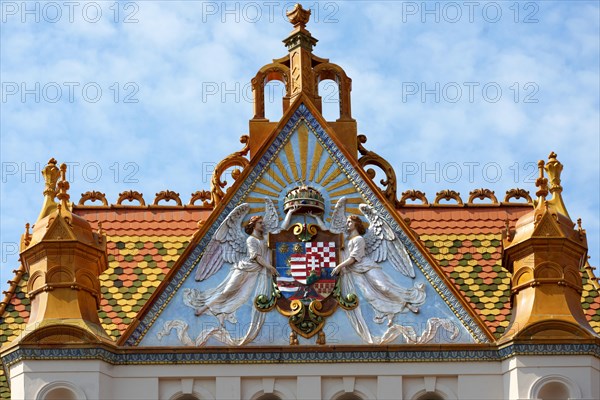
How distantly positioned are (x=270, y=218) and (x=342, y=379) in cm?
290

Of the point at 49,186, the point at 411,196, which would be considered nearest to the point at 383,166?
the point at 411,196

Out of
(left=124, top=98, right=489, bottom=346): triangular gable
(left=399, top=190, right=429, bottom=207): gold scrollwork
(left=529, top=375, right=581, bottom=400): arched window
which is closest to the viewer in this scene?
(left=529, top=375, right=581, bottom=400): arched window

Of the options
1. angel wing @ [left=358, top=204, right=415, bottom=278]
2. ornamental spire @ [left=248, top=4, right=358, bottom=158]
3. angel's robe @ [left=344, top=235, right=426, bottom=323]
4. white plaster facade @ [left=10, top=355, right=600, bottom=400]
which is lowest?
white plaster facade @ [left=10, top=355, right=600, bottom=400]

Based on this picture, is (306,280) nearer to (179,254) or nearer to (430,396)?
(430,396)

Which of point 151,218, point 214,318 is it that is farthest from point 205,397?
point 151,218

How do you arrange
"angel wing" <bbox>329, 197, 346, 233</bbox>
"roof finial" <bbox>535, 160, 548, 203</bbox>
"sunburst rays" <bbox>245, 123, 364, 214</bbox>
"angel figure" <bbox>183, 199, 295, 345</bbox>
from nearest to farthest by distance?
"angel figure" <bbox>183, 199, 295, 345</bbox> → "angel wing" <bbox>329, 197, 346, 233</bbox> → "roof finial" <bbox>535, 160, 548, 203</bbox> → "sunburst rays" <bbox>245, 123, 364, 214</bbox>

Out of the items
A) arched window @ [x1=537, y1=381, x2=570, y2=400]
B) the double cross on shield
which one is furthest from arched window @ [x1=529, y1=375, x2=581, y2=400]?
the double cross on shield

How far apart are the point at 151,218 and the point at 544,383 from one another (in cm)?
749

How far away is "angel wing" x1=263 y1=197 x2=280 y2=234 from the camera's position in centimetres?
3903

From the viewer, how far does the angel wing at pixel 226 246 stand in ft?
127

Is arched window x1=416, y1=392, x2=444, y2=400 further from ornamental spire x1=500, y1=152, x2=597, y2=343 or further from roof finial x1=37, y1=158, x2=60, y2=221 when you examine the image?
roof finial x1=37, y1=158, x2=60, y2=221

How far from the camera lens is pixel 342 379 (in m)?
37.9

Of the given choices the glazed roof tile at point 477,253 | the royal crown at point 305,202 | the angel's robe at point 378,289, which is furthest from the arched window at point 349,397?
the royal crown at point 305,202

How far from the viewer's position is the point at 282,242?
128 feet
